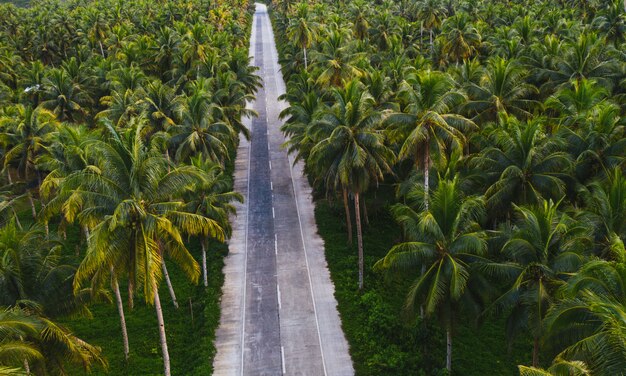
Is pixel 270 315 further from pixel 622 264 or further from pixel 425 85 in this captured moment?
pixel 622 264

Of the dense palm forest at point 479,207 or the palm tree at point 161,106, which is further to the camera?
the palm tree at point 161,106

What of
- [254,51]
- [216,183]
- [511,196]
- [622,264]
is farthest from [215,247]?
[254,51]

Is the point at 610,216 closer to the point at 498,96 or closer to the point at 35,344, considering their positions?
the point at 498,96

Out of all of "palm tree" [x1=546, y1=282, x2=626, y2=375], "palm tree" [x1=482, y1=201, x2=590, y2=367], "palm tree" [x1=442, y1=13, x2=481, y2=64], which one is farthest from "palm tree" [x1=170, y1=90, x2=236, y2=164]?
"palm tree" [x1=442, y1=13, x2=481, y2=64]

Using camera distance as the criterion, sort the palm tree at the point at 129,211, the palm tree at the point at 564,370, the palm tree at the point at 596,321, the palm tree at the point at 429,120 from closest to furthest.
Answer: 1. the palm tree at the point at 596,321
2. the palm tree at the point at 564,370
3. the palm tree at the point at 129,211
4. the palm tree at the point at 429,120

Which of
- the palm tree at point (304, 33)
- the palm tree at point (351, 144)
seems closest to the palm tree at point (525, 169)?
the palm tree at point (351, 144)

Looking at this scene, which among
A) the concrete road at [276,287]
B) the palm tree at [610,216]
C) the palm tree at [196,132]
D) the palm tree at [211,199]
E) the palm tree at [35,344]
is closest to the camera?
the palm tree at [35,344]

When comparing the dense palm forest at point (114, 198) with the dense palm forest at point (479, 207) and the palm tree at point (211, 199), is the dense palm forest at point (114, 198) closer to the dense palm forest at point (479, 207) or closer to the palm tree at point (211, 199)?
the palm tree at point (211, 199)
